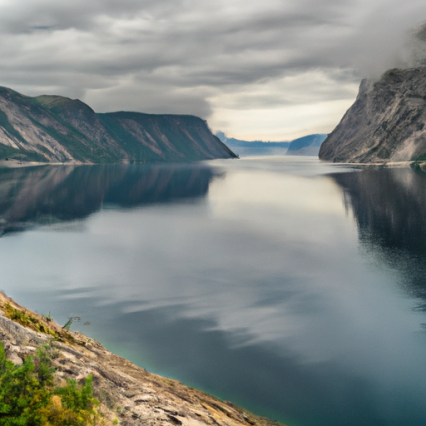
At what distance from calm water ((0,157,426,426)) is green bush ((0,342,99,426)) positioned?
921cm

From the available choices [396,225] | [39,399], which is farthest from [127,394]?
[396,225]

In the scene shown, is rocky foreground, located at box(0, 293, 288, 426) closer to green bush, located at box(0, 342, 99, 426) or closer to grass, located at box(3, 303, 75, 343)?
grass, located at box(3, 303, 75, 343)

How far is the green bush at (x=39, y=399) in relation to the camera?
11281 millimetres

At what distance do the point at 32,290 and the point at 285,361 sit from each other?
19.7 meters

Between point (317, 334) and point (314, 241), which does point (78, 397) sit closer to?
point (317, 334)

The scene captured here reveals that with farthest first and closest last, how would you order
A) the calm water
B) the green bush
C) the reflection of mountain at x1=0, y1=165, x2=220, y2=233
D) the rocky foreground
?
the reflection of mountain at x1=0, y1=165, x2=220, y2=233 → the calm water → the rocky foreground → the green bush

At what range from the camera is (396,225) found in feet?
189

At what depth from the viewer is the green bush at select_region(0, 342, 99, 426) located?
11.3m

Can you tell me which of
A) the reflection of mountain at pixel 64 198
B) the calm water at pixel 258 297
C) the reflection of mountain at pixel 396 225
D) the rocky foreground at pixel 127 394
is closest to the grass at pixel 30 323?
the rocky foreground at pixel 127 394

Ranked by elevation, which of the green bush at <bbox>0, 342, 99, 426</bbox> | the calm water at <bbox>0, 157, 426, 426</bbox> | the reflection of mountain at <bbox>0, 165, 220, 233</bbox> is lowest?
the calm water at <bbox>0, 157, 426, 426</bbox>

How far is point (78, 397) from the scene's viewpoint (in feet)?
40.9

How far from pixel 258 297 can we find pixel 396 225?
106 ft

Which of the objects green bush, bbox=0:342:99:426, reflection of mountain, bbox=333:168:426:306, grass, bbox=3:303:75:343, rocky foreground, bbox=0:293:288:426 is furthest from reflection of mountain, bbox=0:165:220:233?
green bush, bbox=0:342:99:426

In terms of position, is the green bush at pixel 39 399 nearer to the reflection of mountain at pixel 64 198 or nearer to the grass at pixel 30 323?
the grass at pixel 30 323
